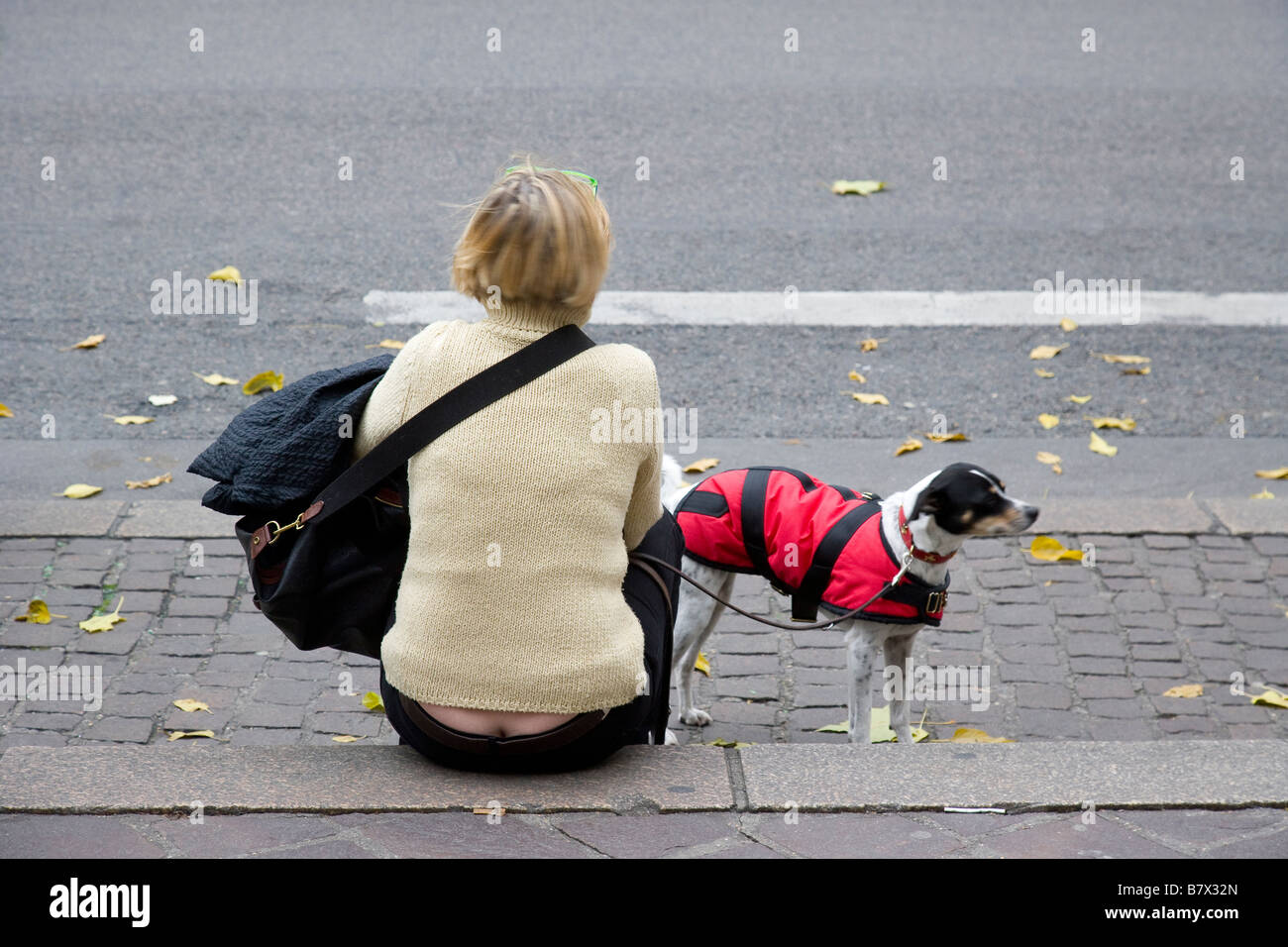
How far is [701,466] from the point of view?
5836 millimetres

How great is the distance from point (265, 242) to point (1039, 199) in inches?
195

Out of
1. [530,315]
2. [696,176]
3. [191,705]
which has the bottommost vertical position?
[191,705]

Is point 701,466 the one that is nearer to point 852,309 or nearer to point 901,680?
point 901,680

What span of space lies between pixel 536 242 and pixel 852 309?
485 cm

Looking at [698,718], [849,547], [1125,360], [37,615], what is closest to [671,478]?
[849,547]

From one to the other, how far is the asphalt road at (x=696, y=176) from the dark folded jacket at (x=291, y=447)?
10.5 ft

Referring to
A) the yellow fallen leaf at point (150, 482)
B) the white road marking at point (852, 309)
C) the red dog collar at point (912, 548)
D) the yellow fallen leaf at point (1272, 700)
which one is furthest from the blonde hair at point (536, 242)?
the white road marking at point (852, 309)

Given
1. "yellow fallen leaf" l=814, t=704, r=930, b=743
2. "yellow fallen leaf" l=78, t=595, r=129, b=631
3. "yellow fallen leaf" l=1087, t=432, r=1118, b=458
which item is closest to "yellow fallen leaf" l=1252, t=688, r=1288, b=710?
"yellow fallen leaf" l=814, t=704, r=930, b=743

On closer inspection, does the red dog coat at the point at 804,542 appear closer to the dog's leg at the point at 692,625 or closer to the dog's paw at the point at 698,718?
the dog's leg at the point at 692,625

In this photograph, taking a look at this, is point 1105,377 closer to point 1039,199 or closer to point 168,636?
point 1039,199

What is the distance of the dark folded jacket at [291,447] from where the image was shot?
303 centimetres

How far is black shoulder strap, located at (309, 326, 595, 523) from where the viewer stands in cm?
284

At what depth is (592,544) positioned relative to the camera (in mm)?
2922

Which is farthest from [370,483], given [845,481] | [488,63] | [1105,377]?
[488,63]
